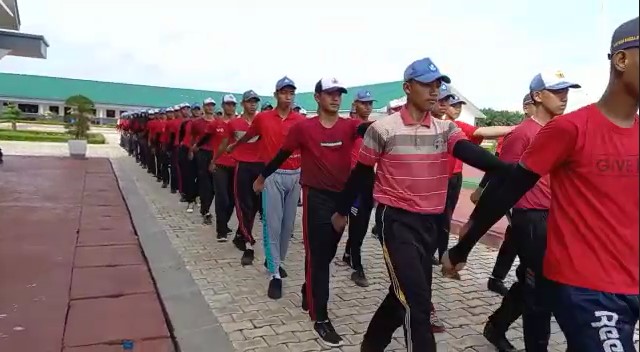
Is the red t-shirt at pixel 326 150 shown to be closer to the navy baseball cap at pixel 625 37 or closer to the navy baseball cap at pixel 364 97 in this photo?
the navy baseball cap at pixel 364 97

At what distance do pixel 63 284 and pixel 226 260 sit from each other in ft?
5.58

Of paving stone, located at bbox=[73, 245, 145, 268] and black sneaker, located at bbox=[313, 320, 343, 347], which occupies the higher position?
black sneaker, located at bbox=[313, 320, 343, 347]

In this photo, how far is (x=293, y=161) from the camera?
16.9 ft

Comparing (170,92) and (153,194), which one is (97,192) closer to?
(153,194)

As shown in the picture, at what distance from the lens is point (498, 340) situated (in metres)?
3.78

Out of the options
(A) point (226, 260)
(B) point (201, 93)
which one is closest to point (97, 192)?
(A) point (226, 260)

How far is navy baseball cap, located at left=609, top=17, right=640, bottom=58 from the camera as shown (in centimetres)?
174

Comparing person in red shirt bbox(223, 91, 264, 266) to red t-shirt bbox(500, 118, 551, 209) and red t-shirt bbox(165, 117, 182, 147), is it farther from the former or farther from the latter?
red t-shirt bbox(165, 117, 182, 147)

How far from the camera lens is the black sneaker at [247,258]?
595cm

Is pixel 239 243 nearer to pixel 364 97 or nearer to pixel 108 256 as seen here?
pixel 108 256

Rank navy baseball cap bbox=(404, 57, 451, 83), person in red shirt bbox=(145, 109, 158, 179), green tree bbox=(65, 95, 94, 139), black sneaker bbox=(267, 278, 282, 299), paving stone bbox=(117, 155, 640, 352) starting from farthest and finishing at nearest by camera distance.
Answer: green tree bbox=(65, 95, 94, 139) < person in red shirt bbox=(145, 109, 158, 179) < black sneaker bbox=(267, 278, 282, 299) < paving stone bbox=(117, 155, 640, 352) < navy baseball cap bbox=(404, 57, 451, 83)

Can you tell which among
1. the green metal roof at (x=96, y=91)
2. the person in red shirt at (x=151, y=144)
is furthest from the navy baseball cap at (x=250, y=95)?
the green metal roof at (x=96, y=91)

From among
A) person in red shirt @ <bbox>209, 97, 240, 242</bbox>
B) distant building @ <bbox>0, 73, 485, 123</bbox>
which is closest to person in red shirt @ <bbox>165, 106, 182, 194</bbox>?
person in red shirt @ <bbox>209, 97, 240, 242</bbox>

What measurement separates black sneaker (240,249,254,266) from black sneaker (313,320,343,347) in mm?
1999
